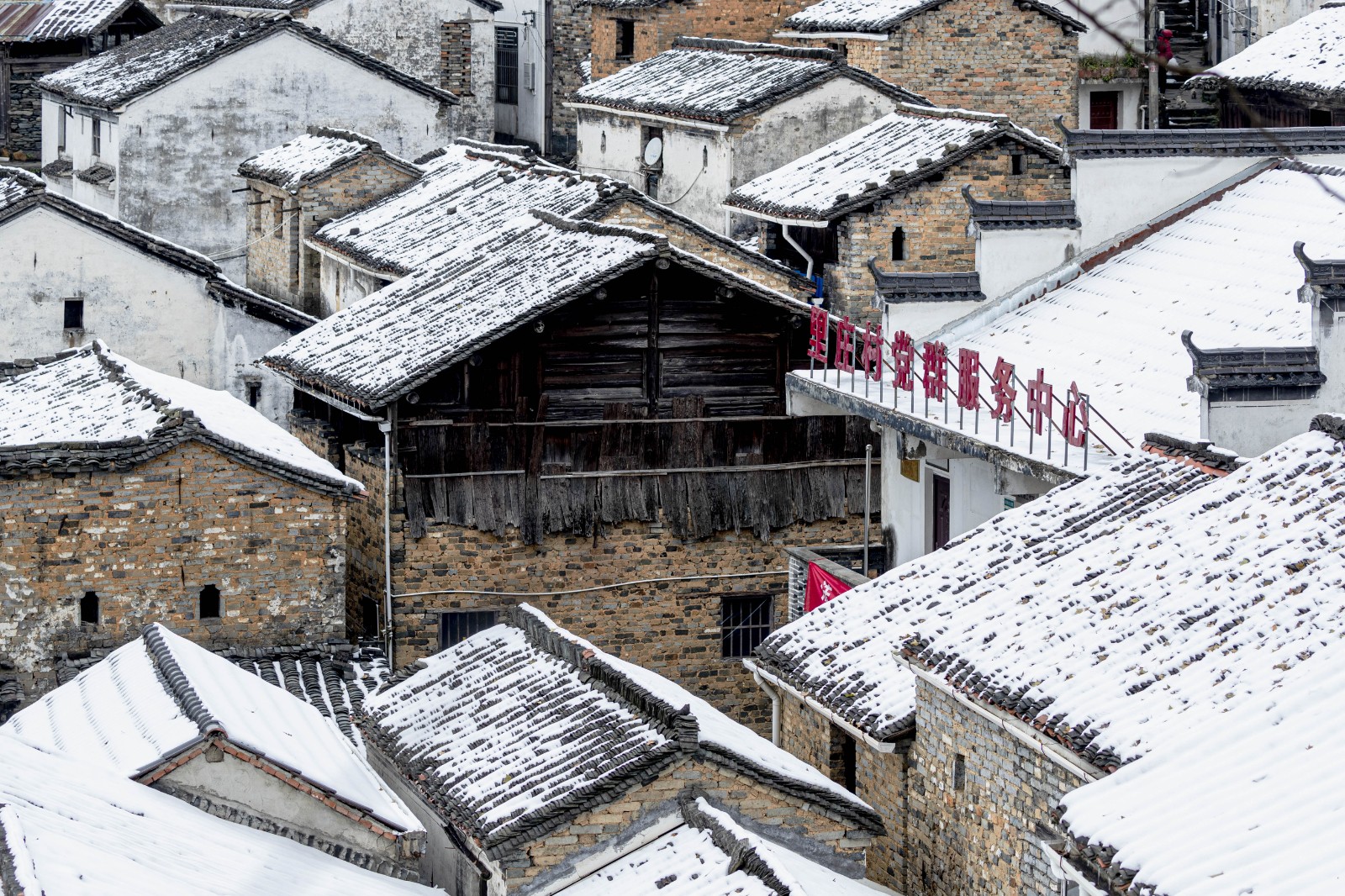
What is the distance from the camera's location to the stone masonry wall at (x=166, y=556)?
83.0ft

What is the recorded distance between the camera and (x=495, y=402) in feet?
→ 92.7

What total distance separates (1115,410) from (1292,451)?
5.00m

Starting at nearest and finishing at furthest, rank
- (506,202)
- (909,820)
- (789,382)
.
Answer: (909,820) < (789,382) < (506,202)

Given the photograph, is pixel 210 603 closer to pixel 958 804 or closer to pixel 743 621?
pixel 743 621

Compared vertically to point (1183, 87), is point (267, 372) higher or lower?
lower

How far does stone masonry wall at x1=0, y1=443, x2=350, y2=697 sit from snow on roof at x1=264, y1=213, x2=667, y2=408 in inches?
79.1

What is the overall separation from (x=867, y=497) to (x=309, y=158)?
53.2 ft

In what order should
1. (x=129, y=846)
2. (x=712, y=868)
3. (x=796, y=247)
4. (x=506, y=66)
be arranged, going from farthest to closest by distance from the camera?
(x=506, y=66), (x=796, y=247), (x=712, y=868), (x=129, y=846)

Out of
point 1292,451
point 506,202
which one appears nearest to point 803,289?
point 506,202

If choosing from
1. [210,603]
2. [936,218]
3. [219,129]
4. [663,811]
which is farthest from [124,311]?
[663,811]

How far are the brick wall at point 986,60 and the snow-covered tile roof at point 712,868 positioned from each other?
24.5 meters

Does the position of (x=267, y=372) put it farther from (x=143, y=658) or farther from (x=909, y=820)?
(x=909, y=820)

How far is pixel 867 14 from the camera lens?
40906mm

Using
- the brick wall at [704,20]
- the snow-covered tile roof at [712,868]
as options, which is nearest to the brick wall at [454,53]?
the brick wall at [704,20]
